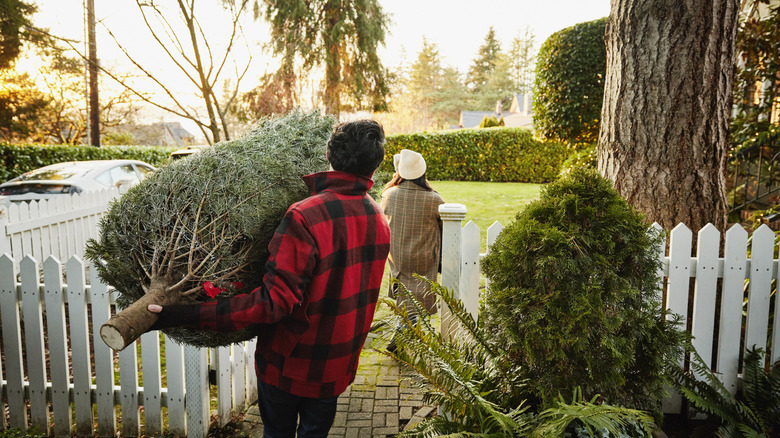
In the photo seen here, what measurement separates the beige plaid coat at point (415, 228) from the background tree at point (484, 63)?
53618 millimetres

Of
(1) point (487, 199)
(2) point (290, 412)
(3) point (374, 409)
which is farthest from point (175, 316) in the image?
(1) point (487, 199)

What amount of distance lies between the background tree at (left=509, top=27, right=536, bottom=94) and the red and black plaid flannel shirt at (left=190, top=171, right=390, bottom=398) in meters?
56.5

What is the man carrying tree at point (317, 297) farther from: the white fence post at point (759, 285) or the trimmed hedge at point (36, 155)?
the trimmed hedge at point (36, 155)

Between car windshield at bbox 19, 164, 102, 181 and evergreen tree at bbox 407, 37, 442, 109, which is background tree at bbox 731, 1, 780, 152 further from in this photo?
evergreen tree at bbox 407, 37, 442, 109

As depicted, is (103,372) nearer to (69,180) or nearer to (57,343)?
(57,343)

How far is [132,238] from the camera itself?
158 centimetres

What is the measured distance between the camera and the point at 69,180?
27.5 ft

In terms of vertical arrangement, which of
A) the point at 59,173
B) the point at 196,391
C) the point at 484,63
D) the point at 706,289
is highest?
the point at 484,63

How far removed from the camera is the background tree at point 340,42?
1694 centimetres

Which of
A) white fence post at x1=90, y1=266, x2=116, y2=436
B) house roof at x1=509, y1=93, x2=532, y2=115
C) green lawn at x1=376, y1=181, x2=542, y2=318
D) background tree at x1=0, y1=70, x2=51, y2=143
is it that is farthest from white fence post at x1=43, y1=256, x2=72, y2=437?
house roof at x1=509, y1=93, x2=532, y2=115

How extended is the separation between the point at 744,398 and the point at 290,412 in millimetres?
2938

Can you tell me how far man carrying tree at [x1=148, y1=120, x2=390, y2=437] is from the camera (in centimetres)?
162

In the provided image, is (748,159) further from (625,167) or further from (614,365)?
(614,365)

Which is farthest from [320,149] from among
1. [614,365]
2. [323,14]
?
[323,14]
